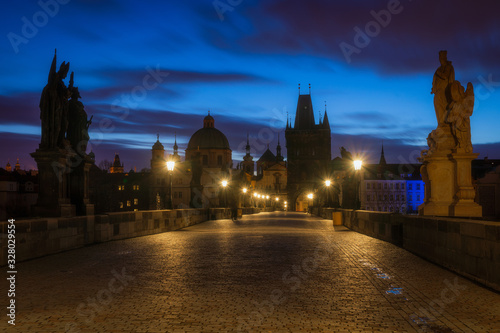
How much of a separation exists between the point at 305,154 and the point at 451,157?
135387mm

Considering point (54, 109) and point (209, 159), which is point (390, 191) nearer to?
point (209, 159)

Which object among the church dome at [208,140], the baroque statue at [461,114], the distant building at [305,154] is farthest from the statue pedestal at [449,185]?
the distant building at [305,154]

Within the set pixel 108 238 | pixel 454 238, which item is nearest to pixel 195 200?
pixel 108 238

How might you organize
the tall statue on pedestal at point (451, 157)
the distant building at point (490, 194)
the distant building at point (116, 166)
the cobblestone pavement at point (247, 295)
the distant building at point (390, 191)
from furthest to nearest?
the distant building at point (116, 166) → the distant building at point (390, 191) → the distant building at point (490, 194) → the tall statue on pedestal at point (451, 157) → the cobblestone pavement at point (247, 295)

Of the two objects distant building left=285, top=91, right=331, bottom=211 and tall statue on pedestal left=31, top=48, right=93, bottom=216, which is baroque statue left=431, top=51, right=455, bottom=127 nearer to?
tall statue on pedestal left=31, top=48, right=93, bottom=216

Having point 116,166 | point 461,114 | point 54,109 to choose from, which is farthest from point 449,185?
point 116,166

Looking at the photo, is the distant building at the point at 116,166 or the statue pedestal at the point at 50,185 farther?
the distant building at the point at 116,166

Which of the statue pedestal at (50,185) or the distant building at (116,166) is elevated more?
the distant building at (116,166)

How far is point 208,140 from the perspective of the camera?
135 metres

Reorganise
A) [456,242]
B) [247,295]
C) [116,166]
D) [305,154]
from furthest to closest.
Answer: [116,166] < [305,154] < [456,242] < [247,295]

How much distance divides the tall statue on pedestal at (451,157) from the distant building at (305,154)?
427 feet

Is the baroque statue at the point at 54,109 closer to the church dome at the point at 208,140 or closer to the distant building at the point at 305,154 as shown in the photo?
the church dome at the point at 208,140

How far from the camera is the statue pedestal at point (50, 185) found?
15.3m

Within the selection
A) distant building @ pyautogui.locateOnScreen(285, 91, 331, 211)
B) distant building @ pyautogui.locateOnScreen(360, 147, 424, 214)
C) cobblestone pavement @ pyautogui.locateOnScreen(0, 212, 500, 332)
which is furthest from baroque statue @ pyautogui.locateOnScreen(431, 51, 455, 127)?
distant building @ pyautogui.locateOnScreen(285, 91, 331, 211)
